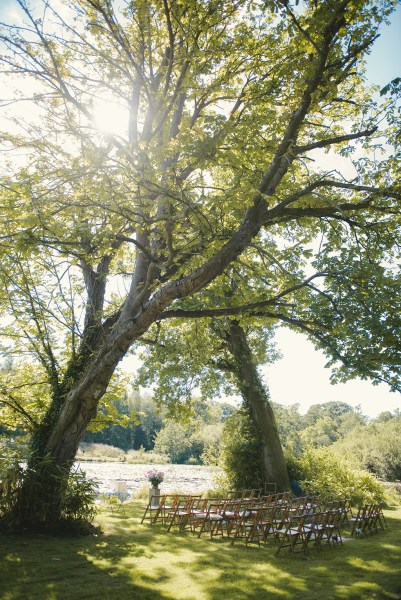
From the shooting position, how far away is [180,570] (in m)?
5.81

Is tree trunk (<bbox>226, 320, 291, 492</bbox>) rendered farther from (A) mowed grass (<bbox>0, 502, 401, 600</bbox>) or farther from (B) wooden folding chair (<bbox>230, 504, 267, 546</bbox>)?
(A) mowed grass (<bbox>0, 502, 401, 600</bbox>)

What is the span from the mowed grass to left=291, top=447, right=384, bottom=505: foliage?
245 inches

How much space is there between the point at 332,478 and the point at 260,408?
3.88 metres

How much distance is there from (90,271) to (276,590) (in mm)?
8242

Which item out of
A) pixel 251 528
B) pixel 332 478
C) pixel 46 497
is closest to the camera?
pixel 46 497

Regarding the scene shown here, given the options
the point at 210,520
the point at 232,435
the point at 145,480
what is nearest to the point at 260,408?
the point at 232,435

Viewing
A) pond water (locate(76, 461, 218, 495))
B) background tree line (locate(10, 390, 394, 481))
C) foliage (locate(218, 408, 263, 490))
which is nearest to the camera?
foliage (locate(218, 408, 263, 490))

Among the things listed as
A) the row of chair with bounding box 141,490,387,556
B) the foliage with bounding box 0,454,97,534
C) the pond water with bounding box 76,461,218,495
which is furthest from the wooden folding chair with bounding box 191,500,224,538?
the pond water with bounding box 76,461,218,495

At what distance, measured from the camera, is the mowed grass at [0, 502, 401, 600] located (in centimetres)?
481

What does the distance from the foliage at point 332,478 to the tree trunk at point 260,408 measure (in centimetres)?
107

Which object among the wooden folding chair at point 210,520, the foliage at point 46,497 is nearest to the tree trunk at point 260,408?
the wooden folding chair at point 210,520

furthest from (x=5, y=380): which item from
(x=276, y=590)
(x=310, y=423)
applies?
(x=310, y=423)

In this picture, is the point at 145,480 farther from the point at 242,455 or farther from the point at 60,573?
the point at 60,573

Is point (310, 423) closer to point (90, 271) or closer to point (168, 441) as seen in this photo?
point (168, 441)
